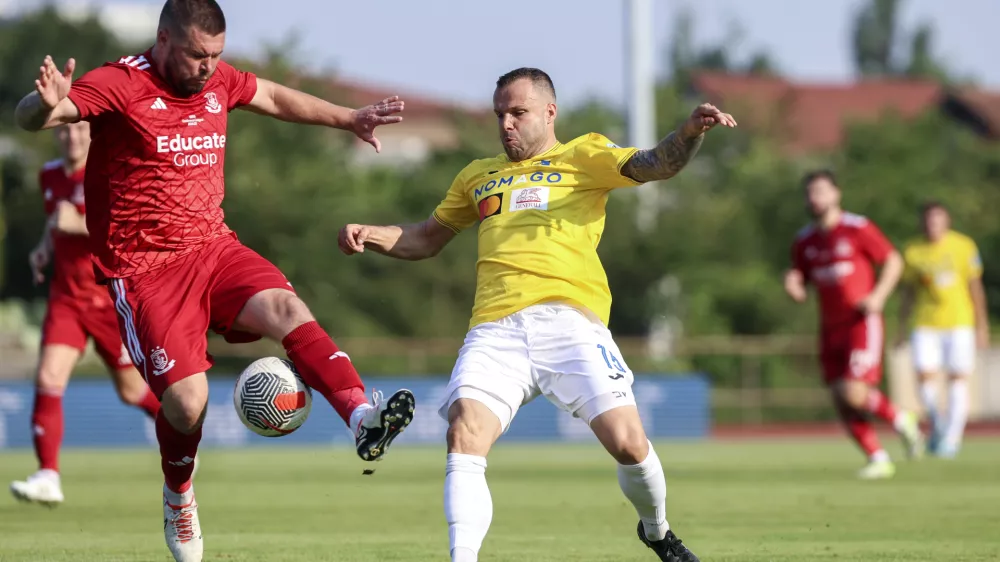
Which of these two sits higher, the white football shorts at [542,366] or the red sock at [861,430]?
the white football shorts at [542,366]

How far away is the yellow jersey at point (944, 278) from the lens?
18.2 m

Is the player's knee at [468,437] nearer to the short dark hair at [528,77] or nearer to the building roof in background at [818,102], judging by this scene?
the short dark hair at [528,77]

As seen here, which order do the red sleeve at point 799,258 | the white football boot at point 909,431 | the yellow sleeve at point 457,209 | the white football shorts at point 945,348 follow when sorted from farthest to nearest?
1. the white football shorts at point 945,348
2. the white football boot at point 909,431
3. the red sleeve at point 799,258
4. the yellow sleeve at point 457,209

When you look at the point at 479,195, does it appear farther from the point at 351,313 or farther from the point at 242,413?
the point at 351,313

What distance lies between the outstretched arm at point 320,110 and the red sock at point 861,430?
7.88 meters

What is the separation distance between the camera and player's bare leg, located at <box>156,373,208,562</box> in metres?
7.02

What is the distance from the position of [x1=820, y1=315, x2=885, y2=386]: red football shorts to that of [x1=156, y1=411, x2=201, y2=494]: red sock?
8522 millimetres

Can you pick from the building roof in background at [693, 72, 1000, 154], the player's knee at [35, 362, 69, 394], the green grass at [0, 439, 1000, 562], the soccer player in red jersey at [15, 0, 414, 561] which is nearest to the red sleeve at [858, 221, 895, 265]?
the green grass at [0, 439, 1000, 562]

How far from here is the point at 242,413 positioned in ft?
22.1

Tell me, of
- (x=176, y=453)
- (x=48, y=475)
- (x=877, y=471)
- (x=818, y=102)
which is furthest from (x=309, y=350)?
(x=818, y=102)

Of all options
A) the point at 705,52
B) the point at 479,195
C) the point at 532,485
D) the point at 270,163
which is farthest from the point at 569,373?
the point at 705,52

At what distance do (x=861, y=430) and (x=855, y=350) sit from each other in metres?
0.77

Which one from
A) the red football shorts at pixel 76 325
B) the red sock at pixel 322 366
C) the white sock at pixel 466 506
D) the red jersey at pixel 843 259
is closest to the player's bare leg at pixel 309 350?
the red sock at pixel 322 366

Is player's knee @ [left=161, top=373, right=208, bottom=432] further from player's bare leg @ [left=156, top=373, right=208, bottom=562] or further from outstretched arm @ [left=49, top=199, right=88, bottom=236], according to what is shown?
outstretched arm @ [left=49, top=199, right=88, bottom=236]
